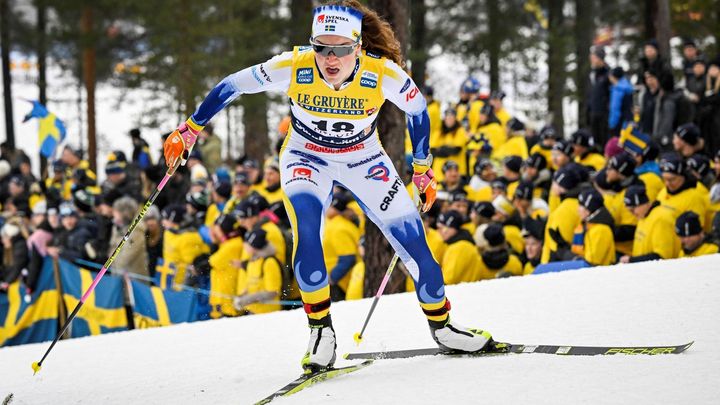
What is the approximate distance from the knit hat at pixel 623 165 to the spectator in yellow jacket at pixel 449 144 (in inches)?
157

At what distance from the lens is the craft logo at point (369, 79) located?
5016 mm

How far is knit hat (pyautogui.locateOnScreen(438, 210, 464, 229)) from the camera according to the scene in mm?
8633

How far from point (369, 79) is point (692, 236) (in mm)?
3829

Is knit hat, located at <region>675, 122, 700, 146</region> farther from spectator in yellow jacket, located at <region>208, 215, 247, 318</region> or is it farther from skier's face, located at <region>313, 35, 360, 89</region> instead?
skier's face, located at <region>313, 35, 360, 89</region>

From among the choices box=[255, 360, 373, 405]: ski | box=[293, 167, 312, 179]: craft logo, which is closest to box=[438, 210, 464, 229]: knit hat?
box=[255, 360, 373, 405]: ski

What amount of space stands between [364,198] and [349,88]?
608 mm

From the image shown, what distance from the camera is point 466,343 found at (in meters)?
5.20

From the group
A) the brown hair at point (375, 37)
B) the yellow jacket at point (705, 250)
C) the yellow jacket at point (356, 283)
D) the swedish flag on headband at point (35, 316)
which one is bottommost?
the swedish flag on headband at point (35, 316)

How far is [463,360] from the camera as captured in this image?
16.6ft

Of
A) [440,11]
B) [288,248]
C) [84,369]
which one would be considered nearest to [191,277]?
[288,248]

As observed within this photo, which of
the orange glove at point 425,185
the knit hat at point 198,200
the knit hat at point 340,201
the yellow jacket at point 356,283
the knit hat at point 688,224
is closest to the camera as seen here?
the orange glove at point 425,185

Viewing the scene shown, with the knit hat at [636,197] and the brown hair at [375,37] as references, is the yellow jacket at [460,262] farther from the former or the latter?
the brown hair at [375,37]

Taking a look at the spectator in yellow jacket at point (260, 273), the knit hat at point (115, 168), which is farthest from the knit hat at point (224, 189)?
the spectator in yellow jacket at point (260, 273)

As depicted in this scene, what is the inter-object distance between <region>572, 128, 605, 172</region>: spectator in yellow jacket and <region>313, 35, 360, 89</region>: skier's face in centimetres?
611
